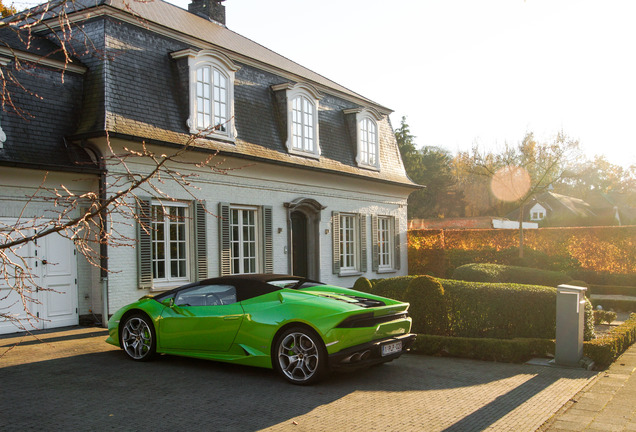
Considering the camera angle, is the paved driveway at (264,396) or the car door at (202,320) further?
the car door at (202,320)

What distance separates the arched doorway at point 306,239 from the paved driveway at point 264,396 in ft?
30.9

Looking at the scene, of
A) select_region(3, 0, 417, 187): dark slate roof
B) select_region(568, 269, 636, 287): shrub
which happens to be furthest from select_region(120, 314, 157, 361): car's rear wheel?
select_region(568, 269, 636, 287): shrub

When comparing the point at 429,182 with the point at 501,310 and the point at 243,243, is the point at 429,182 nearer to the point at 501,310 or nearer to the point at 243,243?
the point at 243,243

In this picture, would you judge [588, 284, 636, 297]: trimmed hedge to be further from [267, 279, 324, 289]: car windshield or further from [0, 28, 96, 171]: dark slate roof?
[0, 28, 96, 171]: dark slate roof

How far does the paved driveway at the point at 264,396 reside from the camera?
5660 millimetres

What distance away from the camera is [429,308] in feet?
33.4

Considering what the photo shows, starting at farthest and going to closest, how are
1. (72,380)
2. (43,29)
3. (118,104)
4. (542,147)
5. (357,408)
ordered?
(542,147)
(43,29)
(118,104)
(72,380)
(357,408)

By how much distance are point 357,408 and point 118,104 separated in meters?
9.09

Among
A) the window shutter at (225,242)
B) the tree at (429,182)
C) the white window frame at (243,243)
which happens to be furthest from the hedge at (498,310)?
the tree at (429,182)

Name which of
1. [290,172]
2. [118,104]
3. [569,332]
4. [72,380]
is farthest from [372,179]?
[72,380]

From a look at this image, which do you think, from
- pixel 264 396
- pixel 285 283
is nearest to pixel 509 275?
pixel 285 283

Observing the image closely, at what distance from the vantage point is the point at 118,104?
1253cm

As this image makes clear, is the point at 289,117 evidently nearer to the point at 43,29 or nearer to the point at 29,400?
the point at 43,29

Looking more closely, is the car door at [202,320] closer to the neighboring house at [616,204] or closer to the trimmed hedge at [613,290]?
the trimmed hedge at [613,290]
